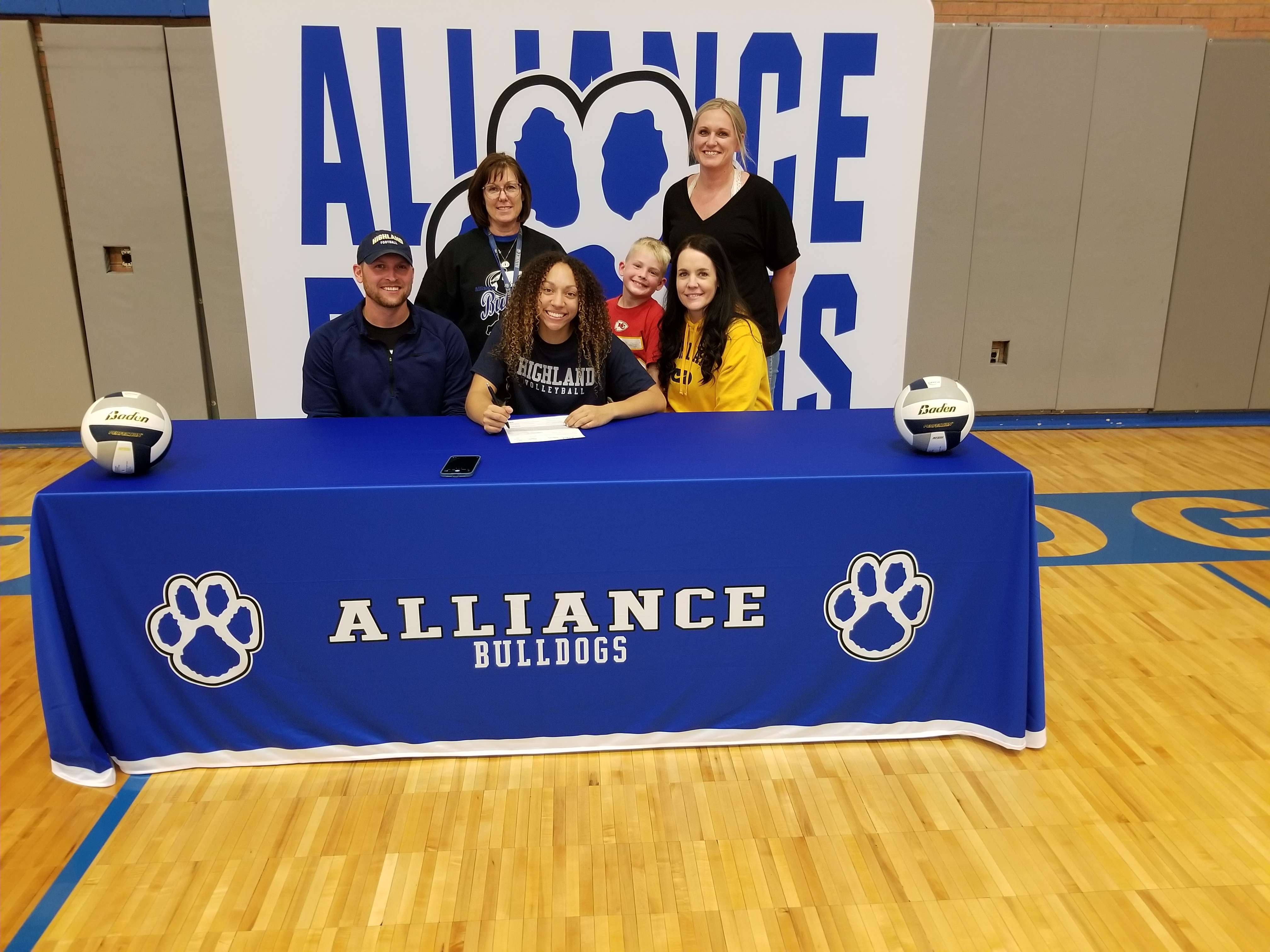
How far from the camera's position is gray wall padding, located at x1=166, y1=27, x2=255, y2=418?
4.86 m

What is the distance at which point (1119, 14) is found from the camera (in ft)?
18.6

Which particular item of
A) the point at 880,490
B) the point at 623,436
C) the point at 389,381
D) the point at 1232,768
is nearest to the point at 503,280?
the point at 389,381

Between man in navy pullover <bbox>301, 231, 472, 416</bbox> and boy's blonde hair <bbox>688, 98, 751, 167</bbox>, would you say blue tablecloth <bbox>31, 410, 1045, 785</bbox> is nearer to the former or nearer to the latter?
man in navy pullover <bbox>301, 231, 472, 416</bbox>

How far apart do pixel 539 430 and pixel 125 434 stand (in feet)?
3.41

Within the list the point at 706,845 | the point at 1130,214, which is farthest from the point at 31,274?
the point at 1130,214

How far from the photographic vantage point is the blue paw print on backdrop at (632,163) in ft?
13.9

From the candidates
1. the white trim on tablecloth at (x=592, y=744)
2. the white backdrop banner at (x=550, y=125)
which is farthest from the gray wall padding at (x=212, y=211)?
the white trim on tablecloth at (x=592, y=744)

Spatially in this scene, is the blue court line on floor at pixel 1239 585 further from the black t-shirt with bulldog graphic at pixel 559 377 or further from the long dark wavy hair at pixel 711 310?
the black t-shirt with bulldog graphic at pixel 559 377

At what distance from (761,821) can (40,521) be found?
1832 mm

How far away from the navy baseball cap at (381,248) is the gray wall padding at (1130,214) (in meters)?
4.52

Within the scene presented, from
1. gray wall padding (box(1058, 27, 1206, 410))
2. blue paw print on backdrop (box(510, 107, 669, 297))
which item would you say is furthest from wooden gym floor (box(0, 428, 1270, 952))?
gray wall padding (box(1058, 27, 1206, 410))

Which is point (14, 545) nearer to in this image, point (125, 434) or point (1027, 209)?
point (125, 434)

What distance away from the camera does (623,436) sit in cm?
252

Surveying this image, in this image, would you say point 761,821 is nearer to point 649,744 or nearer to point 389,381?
point 649,744
